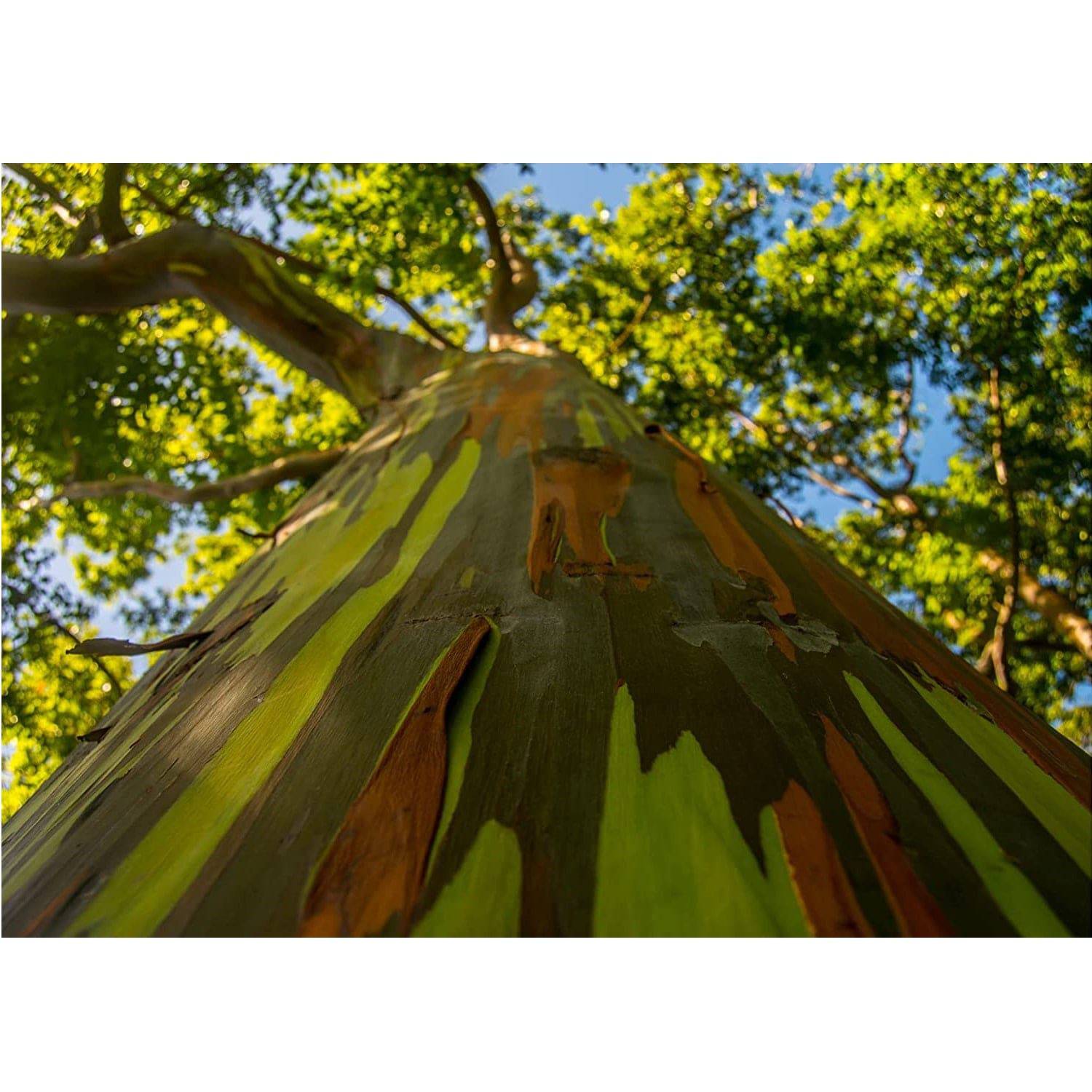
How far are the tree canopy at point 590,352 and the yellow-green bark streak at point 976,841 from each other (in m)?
2.78

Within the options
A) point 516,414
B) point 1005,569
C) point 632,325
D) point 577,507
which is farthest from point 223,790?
point 632,325

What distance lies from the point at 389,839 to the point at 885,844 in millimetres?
447

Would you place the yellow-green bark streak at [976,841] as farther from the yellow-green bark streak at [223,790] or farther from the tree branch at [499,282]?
the tree branch at [499,282]

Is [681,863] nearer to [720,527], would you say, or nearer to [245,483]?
[720,527]

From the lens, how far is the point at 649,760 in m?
0.78

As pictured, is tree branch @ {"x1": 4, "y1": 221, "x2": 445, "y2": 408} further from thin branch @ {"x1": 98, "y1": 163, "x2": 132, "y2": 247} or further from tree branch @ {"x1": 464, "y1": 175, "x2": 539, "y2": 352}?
tree branch @ {"x1": 464, "y1": 175, "x2": 539, "y2": 352}

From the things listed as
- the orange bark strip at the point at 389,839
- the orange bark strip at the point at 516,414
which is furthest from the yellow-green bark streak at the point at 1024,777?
the orange bark strip at the point at 516,414

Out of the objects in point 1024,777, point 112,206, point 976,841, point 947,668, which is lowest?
point 976,841

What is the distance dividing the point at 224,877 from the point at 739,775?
493 millimetres

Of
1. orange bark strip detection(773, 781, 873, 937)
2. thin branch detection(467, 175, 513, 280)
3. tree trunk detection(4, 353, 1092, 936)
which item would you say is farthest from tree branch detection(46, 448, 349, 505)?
orange bark strip detection(773, 781, 873, 937)

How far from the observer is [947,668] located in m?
1.17

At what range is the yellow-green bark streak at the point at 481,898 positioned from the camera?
616 mm
